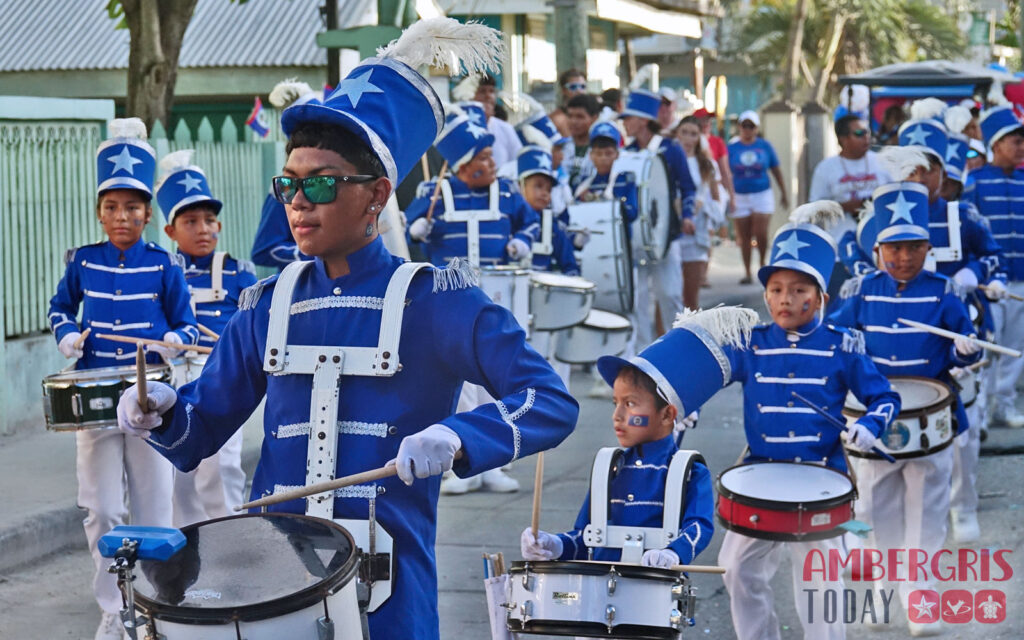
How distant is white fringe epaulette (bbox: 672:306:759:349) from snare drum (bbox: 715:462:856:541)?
50cm

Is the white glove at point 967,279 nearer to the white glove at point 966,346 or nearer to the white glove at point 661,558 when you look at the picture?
the white glove at point 966,346

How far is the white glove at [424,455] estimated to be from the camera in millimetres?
3109

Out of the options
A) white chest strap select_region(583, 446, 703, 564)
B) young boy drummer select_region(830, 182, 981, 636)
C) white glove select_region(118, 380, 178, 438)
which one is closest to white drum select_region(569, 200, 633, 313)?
young boy drummer select_region(830, 182, 981, 636)

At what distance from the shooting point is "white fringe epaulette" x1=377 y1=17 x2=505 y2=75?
3.78 metres

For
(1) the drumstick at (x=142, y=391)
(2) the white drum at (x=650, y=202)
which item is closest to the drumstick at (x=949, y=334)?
(1) the drumstick at (x=142, y=391)

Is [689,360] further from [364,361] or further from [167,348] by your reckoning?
[167,348]

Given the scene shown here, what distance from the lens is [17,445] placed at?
970cm

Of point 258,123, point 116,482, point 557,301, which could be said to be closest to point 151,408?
point 116,482

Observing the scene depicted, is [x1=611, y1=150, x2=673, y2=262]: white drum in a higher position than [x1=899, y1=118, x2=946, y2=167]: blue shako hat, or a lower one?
lower

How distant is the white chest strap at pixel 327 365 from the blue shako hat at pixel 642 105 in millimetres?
10551

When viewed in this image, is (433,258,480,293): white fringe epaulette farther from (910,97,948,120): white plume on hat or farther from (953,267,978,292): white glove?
(910,97,948,120): white plume on hat

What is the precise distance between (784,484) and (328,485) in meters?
2.77

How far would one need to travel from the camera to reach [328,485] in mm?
3275

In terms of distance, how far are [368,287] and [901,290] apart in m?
4.23
